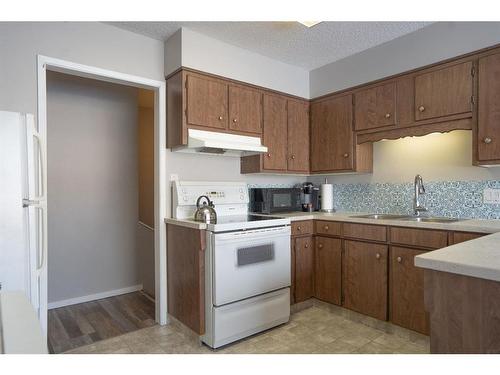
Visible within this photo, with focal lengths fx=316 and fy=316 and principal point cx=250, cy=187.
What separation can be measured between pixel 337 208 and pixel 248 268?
149cm

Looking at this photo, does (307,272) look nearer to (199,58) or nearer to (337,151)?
(337,151)

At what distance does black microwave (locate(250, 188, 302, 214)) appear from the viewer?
3137 millimetres

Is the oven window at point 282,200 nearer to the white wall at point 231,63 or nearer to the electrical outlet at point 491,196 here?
the white wall at point 231,63

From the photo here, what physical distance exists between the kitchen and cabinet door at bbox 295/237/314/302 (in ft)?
0.05

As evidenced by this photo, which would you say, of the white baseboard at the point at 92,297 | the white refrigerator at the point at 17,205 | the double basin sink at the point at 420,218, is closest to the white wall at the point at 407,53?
the double basin sink at the point at 420,218

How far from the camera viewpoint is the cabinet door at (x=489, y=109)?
2.16 meters

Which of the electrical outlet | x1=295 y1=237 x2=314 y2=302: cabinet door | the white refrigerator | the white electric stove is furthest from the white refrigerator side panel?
the electrical outlet

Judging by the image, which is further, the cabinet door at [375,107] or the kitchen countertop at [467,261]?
the cabinet door at [375,107]

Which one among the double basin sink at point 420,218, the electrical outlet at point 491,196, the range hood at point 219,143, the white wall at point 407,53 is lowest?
the double basin sink at point 420,218

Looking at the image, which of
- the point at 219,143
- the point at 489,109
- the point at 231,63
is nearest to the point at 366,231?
the point at 489,109

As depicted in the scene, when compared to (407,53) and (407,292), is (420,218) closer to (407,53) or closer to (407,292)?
(407,292)

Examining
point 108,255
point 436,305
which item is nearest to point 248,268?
point 436,305

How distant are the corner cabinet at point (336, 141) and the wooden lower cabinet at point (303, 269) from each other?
0.81 m

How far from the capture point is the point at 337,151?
317cm
